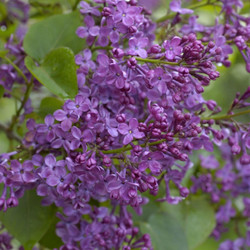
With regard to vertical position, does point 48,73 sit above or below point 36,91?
above

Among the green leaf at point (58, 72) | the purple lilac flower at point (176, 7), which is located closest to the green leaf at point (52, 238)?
the green leaf at point (58, 72)

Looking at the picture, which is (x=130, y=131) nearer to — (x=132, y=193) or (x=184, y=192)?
(x=132, y=193)

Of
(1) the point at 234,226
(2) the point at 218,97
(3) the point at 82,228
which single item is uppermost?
(3) the point at 82,228

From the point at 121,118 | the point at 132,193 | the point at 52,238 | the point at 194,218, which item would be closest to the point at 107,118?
the point at 121,118

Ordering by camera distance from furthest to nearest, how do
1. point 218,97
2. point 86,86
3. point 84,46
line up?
point 218,97 < point 84,46 < point 86,86

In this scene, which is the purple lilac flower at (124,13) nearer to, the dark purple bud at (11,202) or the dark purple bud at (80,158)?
the dark purple bud at (80,158)

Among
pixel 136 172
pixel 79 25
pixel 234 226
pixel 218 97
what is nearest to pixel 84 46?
pixel 79 25

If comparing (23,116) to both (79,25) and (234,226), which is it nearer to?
(79,25)

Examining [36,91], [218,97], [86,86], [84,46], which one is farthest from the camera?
[218,97]

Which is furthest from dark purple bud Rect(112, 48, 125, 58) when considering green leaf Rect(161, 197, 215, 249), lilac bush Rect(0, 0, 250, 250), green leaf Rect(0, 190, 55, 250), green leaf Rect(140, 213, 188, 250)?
green leaf Rect(161, 197, 215, 249)
